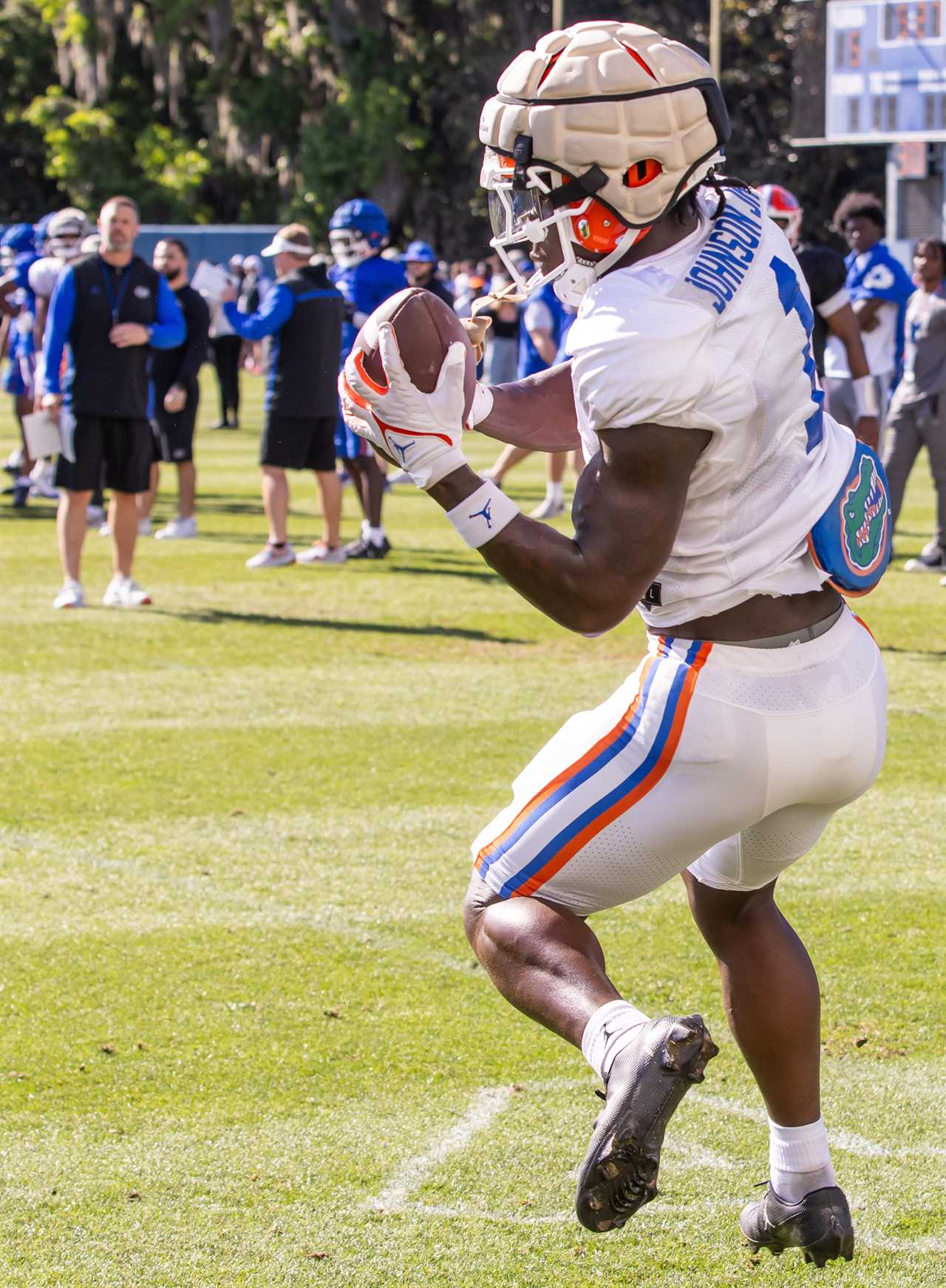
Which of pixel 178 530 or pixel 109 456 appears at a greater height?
pixel 109 456

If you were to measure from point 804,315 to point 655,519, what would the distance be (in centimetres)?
58

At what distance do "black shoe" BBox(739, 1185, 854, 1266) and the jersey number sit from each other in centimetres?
137

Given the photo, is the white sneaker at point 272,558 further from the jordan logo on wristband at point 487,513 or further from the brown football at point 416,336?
the jordan logo on wristband at point 487,513

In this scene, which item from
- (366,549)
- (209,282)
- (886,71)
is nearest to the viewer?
(366,549)

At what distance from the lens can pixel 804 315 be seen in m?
3.11

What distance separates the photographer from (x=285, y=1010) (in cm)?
441

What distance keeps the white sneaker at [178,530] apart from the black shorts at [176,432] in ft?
1.63

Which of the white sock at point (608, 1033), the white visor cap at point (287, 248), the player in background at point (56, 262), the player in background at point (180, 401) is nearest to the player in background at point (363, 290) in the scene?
the white visor cap at point (287, 248)

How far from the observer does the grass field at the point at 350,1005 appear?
3.32m

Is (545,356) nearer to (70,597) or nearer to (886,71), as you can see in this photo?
(70,597)

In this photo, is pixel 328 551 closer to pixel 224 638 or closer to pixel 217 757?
pixel 224 638

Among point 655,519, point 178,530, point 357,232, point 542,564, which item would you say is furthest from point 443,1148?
point 178,530

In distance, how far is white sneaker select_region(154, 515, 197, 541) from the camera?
13109 mm

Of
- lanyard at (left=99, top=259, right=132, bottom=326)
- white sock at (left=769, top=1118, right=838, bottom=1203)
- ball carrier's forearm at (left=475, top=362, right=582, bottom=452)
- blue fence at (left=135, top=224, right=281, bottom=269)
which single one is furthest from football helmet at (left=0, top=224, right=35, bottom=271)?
blue fence at (left=135, top=224, right=281, bottom=269)
